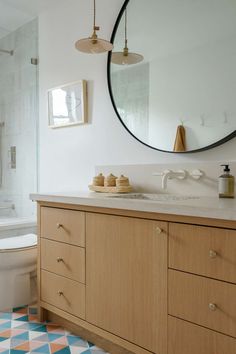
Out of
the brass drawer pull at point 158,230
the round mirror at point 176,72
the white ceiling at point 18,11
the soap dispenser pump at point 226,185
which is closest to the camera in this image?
the brass drawer pull at point 158,230

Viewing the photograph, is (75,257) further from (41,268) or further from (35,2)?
(35,2)

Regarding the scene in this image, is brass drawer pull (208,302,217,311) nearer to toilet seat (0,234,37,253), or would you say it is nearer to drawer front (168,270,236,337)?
drawer front (168,270,236,337)

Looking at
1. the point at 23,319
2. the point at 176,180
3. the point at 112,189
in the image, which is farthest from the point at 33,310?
the point at 176,180

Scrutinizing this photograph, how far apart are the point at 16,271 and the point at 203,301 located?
1.42 meters

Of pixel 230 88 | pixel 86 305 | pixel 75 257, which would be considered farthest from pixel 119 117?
pixel 86 305

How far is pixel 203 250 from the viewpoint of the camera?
4.01 feet

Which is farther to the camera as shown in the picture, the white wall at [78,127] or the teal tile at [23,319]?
the white wall at [78,127]

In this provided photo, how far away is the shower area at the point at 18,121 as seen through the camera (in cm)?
302

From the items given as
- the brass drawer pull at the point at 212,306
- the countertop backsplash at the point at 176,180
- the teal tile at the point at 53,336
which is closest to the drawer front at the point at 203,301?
the brass drawer pull at the point at 212,306

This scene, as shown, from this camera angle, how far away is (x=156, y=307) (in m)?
1.39

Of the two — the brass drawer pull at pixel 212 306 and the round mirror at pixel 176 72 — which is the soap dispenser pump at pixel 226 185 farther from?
the brass drawer pull at pixel 212 306

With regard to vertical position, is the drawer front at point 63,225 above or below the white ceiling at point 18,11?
below

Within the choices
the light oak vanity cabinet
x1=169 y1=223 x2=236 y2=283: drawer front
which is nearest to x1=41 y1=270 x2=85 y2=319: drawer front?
the light oak vanity cabinet

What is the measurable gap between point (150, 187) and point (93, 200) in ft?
1.70
